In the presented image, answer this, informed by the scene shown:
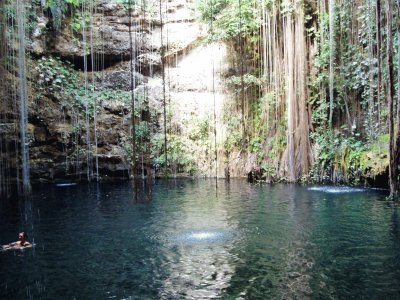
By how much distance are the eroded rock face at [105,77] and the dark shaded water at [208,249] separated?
23.7 feet

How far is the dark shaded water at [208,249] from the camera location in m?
6.33

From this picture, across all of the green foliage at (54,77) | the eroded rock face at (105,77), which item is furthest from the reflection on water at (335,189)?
the green foliage at (54,77)

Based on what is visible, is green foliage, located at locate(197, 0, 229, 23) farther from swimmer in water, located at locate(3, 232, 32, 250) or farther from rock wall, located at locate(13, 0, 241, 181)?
swimmer in water, located at locate(3, 232, 32, 250)

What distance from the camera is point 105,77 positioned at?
80.4ft

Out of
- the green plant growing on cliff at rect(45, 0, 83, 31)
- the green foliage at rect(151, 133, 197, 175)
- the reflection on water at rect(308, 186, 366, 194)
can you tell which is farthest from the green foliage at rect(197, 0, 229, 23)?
the reflection on water at rect(308, 186, 366, 194)

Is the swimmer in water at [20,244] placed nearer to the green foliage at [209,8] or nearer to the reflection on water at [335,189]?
the reflection on water at [335,189]

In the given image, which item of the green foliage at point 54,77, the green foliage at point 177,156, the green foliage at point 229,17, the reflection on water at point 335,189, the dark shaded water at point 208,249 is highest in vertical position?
the green foliage at point 229,17

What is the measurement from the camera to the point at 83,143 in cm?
2225

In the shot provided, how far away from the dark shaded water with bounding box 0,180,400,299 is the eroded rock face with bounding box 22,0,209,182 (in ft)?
23.7

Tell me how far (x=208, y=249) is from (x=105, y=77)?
58.5ft

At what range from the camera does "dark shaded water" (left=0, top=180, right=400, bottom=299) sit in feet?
20.8

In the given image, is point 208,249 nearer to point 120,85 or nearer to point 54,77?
point 54,77

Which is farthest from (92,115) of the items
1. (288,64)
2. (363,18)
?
(363,18)

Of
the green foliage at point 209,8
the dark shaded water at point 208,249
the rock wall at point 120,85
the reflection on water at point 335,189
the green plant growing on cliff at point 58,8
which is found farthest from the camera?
the green foliage at point 209,8
